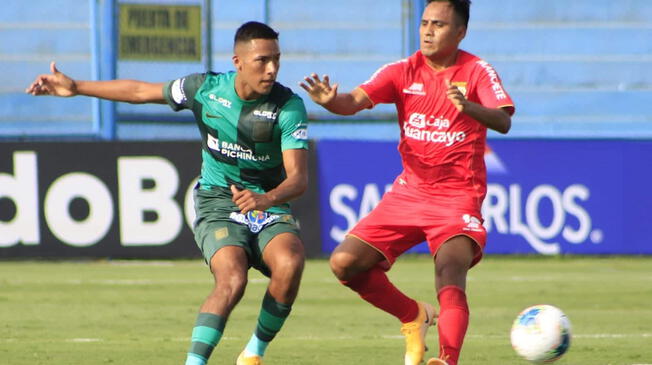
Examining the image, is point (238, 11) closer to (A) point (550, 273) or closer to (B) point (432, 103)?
(A) point (550, 273)

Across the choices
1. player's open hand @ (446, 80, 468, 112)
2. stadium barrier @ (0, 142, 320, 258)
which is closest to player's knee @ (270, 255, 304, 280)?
player's open hand @ (446, 80, 468, 112)

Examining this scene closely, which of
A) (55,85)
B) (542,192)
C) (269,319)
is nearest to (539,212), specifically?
(542,192)

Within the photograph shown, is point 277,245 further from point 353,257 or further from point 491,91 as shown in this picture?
point 491,91

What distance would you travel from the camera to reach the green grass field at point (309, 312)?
329 inches

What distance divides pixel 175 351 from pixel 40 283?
4488 mm

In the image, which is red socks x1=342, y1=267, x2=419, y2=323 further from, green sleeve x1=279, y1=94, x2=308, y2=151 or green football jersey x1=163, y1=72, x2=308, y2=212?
green sleeve x1=279, y1=94, x2=308, y2=151

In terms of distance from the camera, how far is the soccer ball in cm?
738

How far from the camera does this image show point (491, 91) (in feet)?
23.9

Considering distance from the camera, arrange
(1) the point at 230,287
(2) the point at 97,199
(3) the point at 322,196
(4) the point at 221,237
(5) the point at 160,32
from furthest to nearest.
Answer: (5) the point at 160,32 < (3) the point at 322,196 < (2) the point at 97,199 < (4) the point at 221,237 < (1) the point at 230,287

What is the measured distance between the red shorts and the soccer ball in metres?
0.47

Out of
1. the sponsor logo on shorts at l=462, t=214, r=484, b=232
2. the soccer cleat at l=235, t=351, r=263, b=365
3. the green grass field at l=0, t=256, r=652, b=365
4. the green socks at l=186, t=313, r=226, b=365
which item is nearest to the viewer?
the green socks at l=186, t=313, r=226, b=365

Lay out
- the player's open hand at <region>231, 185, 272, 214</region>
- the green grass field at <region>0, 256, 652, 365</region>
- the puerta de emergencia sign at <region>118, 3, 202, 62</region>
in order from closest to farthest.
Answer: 1. the player's open hand at <region>231, 185, 272, 214</region>
2. the green grass field at <region>0, 256, 652, 365</region>
3. the puerta de emergencia sign at <region>118, 3, 202, 62</region>

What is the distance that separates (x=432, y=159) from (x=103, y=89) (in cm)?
188

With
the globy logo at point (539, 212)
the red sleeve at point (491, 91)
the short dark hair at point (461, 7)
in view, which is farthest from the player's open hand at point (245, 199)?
the globy logo at point (539, 212)
